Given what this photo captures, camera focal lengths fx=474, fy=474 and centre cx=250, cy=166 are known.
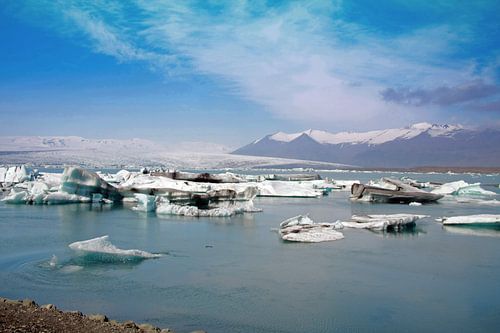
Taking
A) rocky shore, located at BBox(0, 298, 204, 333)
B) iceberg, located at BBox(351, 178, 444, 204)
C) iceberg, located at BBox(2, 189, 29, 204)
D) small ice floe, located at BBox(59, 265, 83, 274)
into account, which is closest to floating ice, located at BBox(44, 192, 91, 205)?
iceberg, located at BBox(2, 189, 29, 204)

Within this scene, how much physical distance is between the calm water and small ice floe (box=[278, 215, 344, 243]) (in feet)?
0.85

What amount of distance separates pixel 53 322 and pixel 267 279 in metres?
2.85

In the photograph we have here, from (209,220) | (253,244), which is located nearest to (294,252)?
(253,244)

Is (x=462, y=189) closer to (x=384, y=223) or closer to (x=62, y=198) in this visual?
(x=384, y=223)

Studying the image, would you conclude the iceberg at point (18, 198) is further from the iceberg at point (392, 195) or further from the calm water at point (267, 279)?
the iceberg at point (392, 195)

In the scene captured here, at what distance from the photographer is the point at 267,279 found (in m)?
5.99

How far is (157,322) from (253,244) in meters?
4.43

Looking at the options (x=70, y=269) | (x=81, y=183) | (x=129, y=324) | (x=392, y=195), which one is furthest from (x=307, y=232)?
(x=392, y=195)

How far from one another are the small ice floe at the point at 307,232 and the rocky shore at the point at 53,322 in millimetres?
5179

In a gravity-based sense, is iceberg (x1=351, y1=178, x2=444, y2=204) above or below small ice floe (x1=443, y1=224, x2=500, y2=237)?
above

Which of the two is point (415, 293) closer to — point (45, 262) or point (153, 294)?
point (153, 294)

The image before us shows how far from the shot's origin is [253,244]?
862 cm

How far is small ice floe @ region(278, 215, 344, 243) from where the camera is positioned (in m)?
8.95

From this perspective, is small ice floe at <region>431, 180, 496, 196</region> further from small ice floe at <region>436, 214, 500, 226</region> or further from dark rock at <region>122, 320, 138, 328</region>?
dark rock at <region>122, 320, 138, 328</region>
